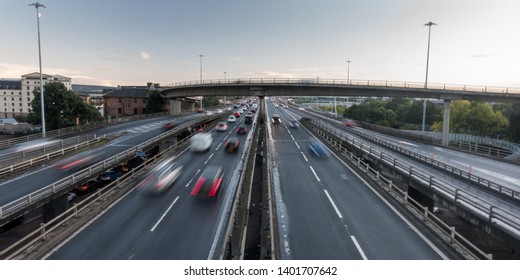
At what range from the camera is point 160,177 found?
2648 cm

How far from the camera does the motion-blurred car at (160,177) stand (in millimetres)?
23781

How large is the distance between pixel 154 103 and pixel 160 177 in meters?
76.8

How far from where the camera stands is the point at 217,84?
2773 inches

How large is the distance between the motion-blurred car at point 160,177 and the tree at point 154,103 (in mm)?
69246

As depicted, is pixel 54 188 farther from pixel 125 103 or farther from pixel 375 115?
pixel 375 115

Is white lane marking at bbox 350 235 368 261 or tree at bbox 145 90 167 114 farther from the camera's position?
tree at bbox 145 90 167 114

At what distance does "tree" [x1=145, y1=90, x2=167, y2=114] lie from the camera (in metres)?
97.4

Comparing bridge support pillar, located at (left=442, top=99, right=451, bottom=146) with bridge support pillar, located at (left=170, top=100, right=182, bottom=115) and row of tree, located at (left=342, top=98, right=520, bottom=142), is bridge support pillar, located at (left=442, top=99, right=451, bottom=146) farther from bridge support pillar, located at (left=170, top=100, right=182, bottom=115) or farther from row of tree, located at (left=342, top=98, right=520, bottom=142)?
bridge support pillar, located at (left=170, top=100, right=182, bottom=115)

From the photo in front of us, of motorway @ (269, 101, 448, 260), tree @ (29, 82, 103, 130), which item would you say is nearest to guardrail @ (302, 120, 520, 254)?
motorway @ (269, 101, 448, 260)

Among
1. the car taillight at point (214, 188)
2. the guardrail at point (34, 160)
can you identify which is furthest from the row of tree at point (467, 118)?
the guardrail at point (34, 160)

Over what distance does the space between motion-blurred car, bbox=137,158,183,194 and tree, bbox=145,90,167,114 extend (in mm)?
69246

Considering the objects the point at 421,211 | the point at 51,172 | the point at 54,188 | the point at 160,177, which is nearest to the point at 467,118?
the point at 421,211

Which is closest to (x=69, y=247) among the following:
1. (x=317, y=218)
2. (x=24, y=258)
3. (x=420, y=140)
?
(x=24, y=258)

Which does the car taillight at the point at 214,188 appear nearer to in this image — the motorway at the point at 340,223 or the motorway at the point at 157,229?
the motorway at the point at 157,229
